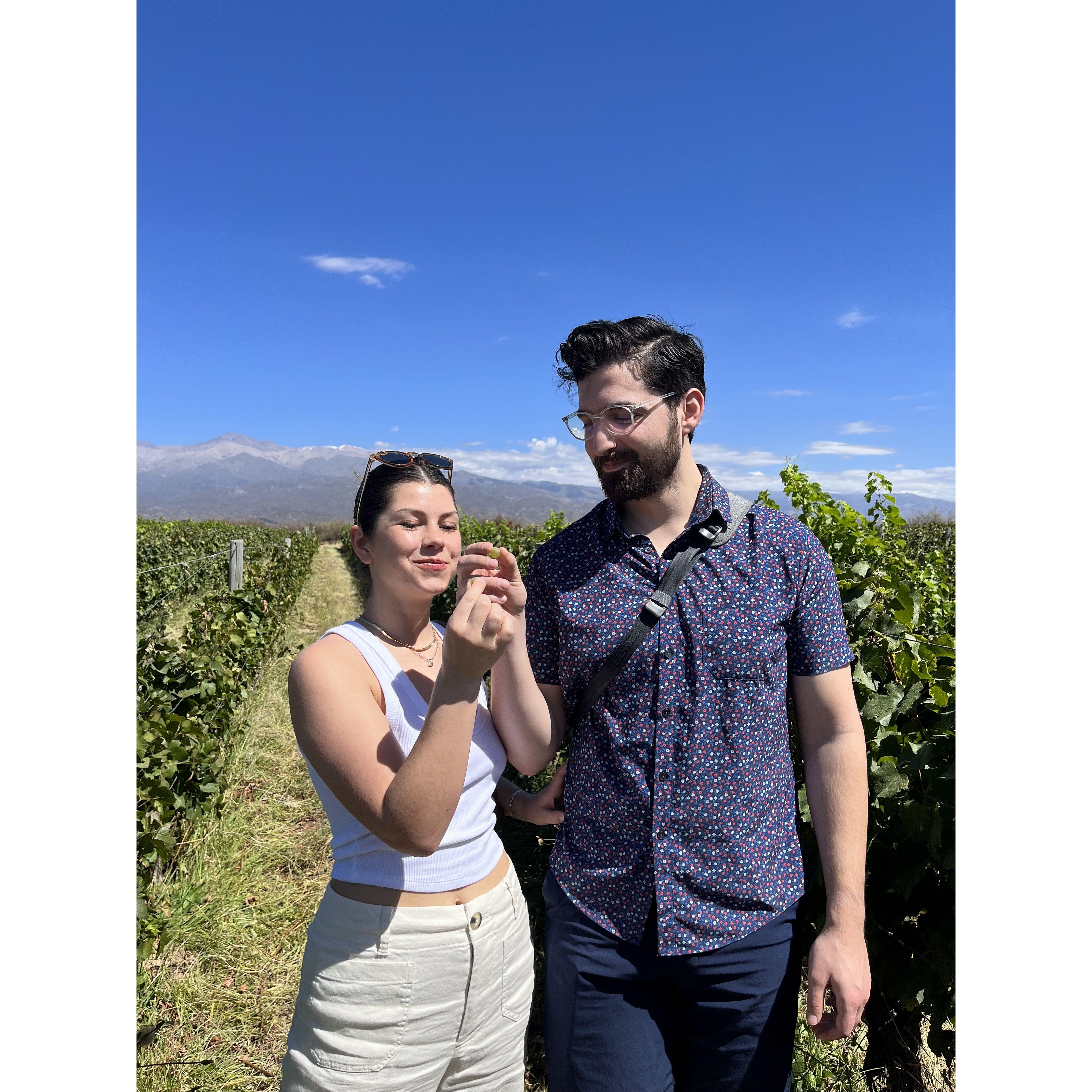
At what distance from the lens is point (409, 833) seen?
1.33 metres

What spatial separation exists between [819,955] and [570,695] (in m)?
0.78

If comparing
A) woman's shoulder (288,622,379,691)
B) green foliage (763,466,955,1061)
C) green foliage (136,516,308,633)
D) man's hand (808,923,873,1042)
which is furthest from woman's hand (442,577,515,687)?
green foliage (136,516,308,633)

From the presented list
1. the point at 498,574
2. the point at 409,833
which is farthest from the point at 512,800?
the point at 498,574

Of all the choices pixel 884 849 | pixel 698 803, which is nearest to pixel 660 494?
pixel 698 803

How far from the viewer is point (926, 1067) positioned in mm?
2588

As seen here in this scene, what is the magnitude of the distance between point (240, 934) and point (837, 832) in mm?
3313

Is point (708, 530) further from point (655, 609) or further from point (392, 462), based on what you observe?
point (392, 462)

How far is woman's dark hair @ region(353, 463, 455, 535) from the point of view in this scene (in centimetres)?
166

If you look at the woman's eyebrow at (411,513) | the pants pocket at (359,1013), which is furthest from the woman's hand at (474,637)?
the pants pocket at (359,1013)

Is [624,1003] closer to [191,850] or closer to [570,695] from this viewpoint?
[570,695]

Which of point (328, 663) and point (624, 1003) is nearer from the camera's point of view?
point (328, 663)

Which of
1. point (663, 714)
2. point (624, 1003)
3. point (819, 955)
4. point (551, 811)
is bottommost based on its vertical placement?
point (624, 1003)

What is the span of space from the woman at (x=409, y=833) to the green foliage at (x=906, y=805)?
1.01 m

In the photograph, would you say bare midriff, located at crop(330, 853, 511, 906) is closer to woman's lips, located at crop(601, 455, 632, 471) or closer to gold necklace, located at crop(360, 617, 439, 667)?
gold necklace, located at crop(360, 617, 439, 667)
